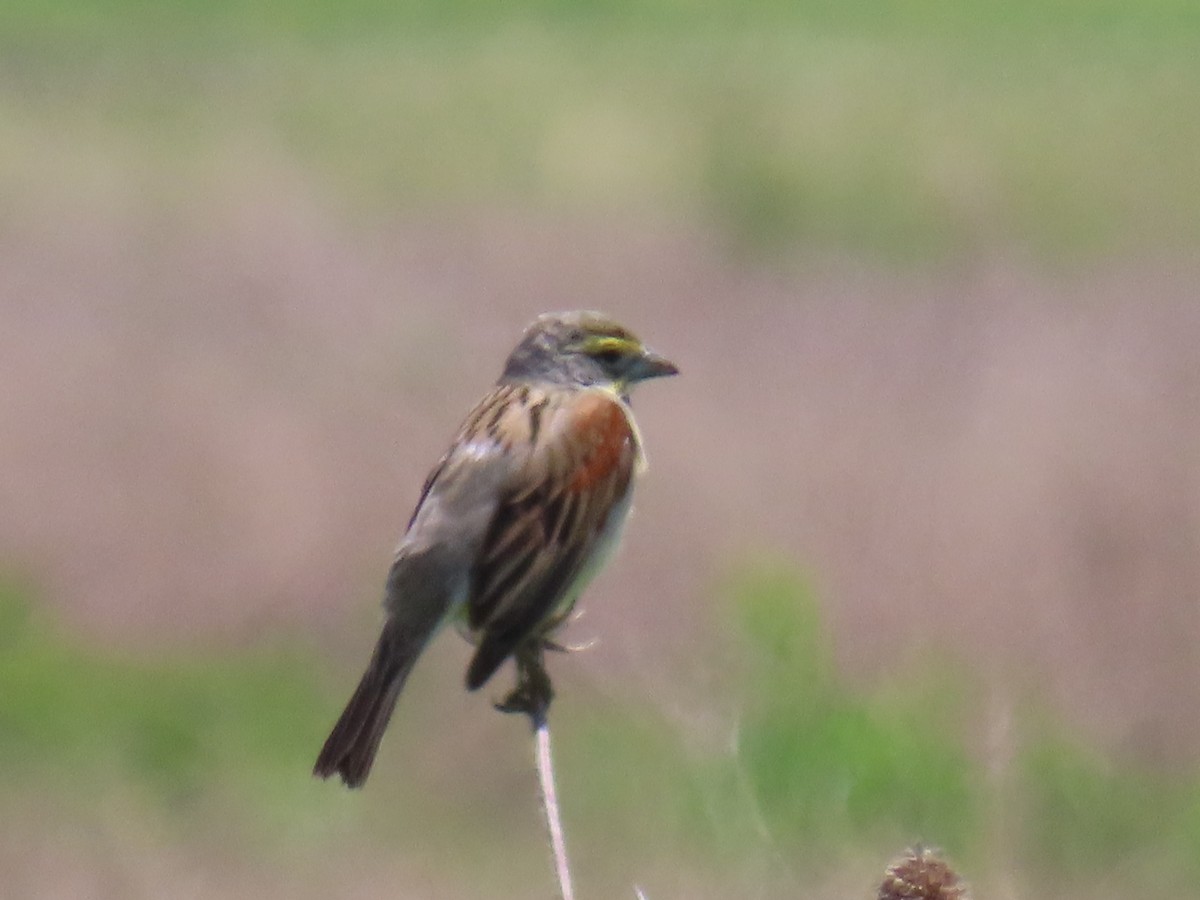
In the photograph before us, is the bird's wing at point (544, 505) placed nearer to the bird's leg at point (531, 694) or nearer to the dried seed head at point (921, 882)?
the bird's leg at point (531, 694)

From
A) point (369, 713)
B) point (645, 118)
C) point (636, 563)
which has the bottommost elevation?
point (636, 563)

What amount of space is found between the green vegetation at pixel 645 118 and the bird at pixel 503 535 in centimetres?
955

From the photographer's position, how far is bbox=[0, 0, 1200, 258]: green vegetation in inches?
613

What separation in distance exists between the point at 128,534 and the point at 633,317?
9.69 ft

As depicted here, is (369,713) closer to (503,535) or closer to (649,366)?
(503,535)

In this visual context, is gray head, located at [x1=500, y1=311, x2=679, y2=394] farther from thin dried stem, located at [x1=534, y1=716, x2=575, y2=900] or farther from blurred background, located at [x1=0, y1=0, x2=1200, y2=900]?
thin dried stem, located at [x1=534, y1=716, x2=575, y2=900]

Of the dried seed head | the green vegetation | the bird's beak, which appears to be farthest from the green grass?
the green vegetation

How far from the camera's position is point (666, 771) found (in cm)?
716

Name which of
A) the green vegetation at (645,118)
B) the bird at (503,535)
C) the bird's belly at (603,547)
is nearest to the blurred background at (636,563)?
the bird's belly at (603,547)

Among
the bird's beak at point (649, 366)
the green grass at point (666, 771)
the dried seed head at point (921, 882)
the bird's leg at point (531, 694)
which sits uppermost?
the bird's beak at point (649, 366)

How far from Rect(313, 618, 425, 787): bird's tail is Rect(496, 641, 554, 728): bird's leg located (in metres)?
0.33

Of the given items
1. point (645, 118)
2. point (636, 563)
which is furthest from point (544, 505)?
point (645, 118)

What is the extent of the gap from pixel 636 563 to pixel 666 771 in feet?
4.87

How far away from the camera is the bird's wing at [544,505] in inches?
160
